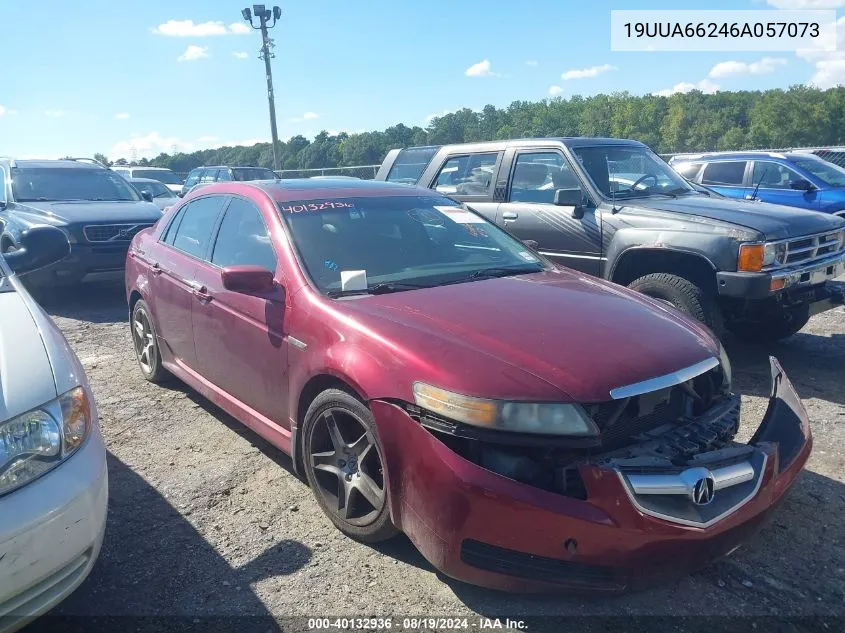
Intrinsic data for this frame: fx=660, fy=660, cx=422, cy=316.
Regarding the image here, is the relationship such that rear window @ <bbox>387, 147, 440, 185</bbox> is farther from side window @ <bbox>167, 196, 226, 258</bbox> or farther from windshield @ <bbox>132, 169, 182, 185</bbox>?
windshield @ <bbox>132, 169, 182, 185</bbox>

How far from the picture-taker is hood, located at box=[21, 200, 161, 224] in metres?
8.06

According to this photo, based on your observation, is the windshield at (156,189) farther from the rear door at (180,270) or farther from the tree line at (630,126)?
the tree line at (630,126)

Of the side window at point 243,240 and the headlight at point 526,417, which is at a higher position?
the side window at point 243,240

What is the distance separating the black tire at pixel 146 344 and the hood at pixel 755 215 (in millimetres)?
3989

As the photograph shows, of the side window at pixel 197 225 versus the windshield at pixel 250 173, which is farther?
the windshield at pixel 250 173

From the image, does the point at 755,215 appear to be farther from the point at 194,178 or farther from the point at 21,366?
the point at 194,178

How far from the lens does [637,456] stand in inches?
92.9

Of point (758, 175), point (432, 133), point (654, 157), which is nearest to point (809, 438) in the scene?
point (654, 157)

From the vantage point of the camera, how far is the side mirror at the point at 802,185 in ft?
34.7

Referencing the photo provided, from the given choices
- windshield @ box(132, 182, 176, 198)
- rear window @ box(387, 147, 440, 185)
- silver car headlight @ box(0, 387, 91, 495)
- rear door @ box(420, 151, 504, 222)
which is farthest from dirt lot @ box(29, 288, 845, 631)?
windshield @ box(132, 182, 176, 198)

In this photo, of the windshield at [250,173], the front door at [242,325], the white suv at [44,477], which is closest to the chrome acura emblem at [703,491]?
the front door at [242,325]

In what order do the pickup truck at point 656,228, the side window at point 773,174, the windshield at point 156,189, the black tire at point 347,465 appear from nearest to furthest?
the black tire at point 347,465
the pickup truck at point 656,228
the side window at point 773,174
the windshield at point 156,189

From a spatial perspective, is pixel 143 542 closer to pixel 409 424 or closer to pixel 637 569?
pixel 409 424

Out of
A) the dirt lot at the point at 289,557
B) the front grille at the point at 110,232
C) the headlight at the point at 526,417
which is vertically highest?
the front grille at the point at 110,232
